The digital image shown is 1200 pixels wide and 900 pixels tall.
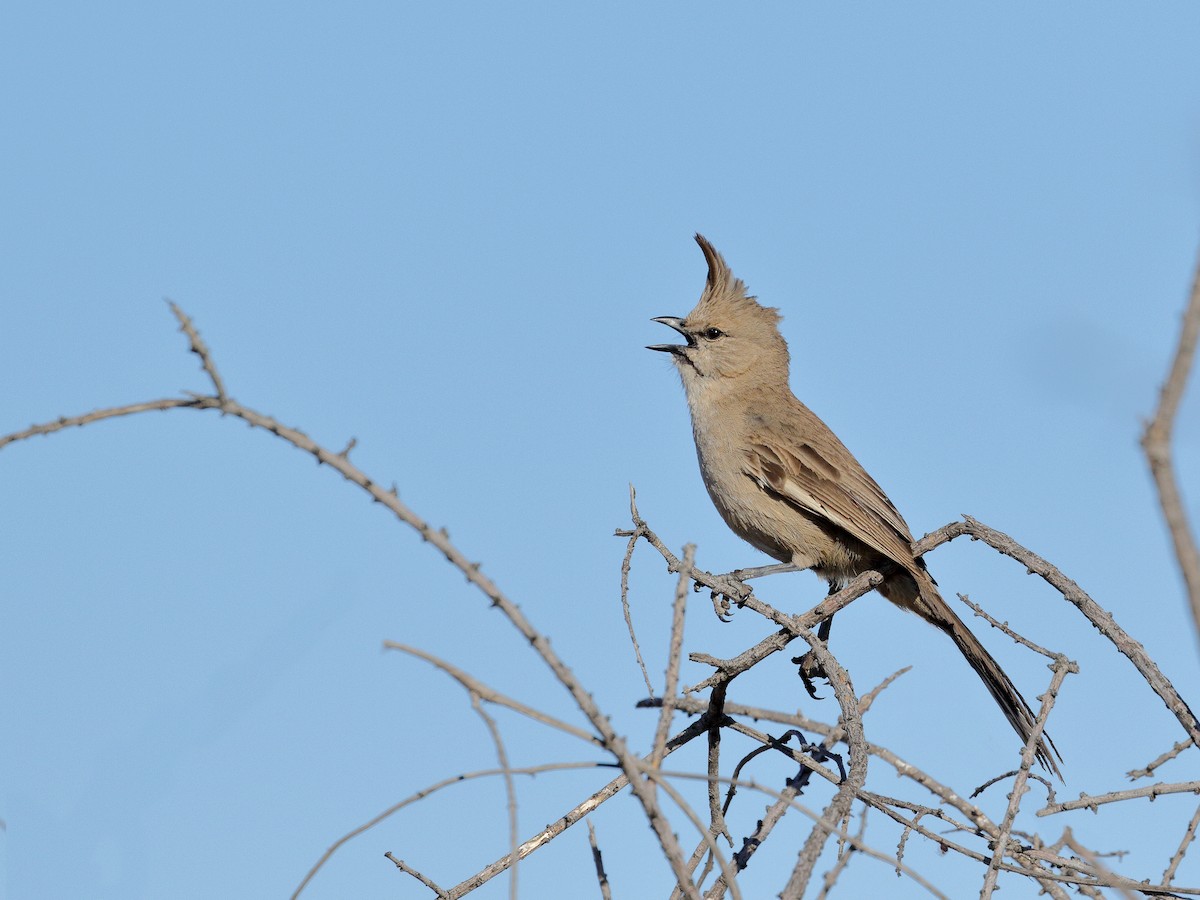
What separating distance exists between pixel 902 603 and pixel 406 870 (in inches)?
130

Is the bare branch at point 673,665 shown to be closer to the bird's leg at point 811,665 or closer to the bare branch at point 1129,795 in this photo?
the bare branch at point 1129,795

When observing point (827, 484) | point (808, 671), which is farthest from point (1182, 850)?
point (827, 484)

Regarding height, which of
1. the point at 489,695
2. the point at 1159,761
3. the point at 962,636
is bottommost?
the point at 489,695

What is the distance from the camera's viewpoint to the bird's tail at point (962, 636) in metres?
5.45

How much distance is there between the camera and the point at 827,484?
19.6 feet

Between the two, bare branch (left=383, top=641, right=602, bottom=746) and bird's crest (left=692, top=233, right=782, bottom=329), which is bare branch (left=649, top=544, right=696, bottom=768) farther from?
bird's crest (left=692, top=233, right=782, bottom=329)

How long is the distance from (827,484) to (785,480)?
193mm

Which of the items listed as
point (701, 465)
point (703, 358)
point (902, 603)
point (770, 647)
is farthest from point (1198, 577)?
point (703, 358)

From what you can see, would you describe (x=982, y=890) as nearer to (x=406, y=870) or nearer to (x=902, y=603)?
(x=406, y=870)

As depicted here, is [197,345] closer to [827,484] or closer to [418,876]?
[418,876]

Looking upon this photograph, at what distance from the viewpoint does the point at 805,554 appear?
598 centimetres

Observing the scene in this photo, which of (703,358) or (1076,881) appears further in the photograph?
(703,358)

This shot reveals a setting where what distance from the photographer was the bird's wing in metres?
5.73

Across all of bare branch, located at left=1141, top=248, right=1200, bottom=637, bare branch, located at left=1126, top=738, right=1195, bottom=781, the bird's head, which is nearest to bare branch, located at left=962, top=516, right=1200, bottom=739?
bare branch, located at left=1126, top=738, right=1195, bottom=781
